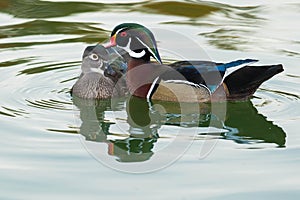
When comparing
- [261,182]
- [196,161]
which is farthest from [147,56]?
[261,182]

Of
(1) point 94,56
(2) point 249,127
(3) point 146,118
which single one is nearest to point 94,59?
(1) point 94,56

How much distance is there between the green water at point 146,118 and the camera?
18.4ft

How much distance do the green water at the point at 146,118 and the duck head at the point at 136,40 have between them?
0.50m

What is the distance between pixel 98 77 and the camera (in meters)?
8.16

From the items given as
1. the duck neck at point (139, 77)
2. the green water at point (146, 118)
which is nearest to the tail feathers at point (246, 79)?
the green water at point (146, 118)

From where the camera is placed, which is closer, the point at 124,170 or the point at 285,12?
the point at 124,170

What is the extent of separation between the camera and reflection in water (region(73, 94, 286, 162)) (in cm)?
645

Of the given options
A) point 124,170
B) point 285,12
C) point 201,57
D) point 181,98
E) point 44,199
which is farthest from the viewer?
point 285,12

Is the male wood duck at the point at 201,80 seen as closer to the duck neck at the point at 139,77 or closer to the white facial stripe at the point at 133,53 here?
the duck neck at the point at 139,77

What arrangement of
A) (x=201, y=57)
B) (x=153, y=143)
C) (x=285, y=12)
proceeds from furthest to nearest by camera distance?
(x=285, y=12)
(x=201, y=57)
(x=153, y=143)

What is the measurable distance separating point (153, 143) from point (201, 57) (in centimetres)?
243

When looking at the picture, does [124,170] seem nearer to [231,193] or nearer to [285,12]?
[231,193]

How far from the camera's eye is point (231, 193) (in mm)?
5422

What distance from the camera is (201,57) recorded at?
8.75 metres
